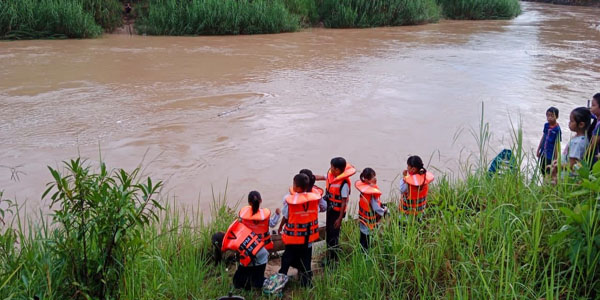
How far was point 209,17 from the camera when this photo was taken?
17.4 m

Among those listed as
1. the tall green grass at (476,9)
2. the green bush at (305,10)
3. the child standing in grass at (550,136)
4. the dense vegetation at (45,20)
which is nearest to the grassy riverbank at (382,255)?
the child standing in grass at (550,136)

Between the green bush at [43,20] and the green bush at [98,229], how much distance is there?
1483 cm

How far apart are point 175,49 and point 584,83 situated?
34.6ft

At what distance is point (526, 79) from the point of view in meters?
11.5

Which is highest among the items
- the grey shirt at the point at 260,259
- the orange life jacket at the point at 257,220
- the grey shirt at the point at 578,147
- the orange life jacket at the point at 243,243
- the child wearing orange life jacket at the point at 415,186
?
the grey shirt at the point at 578,147

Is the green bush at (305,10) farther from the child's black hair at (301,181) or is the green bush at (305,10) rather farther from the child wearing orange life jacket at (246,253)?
the child wearing orange life jacket at (246,253)

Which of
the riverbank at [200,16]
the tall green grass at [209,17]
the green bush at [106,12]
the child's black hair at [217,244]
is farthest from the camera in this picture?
the tall green grass at [209,17]

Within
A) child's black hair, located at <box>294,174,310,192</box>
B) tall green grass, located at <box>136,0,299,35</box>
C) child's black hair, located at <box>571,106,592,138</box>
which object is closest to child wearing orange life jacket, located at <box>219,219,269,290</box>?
child's black hair, located at <box>294,174,310,192</box>

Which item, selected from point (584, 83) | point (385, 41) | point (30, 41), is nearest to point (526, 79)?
point (584, 83)

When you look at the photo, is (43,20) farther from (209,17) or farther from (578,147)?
(578,147)

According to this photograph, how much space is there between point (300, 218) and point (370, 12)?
61.5 feet

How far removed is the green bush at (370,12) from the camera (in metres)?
20.7

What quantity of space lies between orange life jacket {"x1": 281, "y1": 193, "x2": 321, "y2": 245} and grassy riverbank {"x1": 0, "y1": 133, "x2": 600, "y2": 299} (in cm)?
34

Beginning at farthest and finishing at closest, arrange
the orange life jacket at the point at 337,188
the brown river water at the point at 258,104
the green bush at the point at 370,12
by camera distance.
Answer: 1. the green bush at the point at 370,12
2. the brown river water at the point at 258,104
3. the orange life jacket at the point at 337,188
